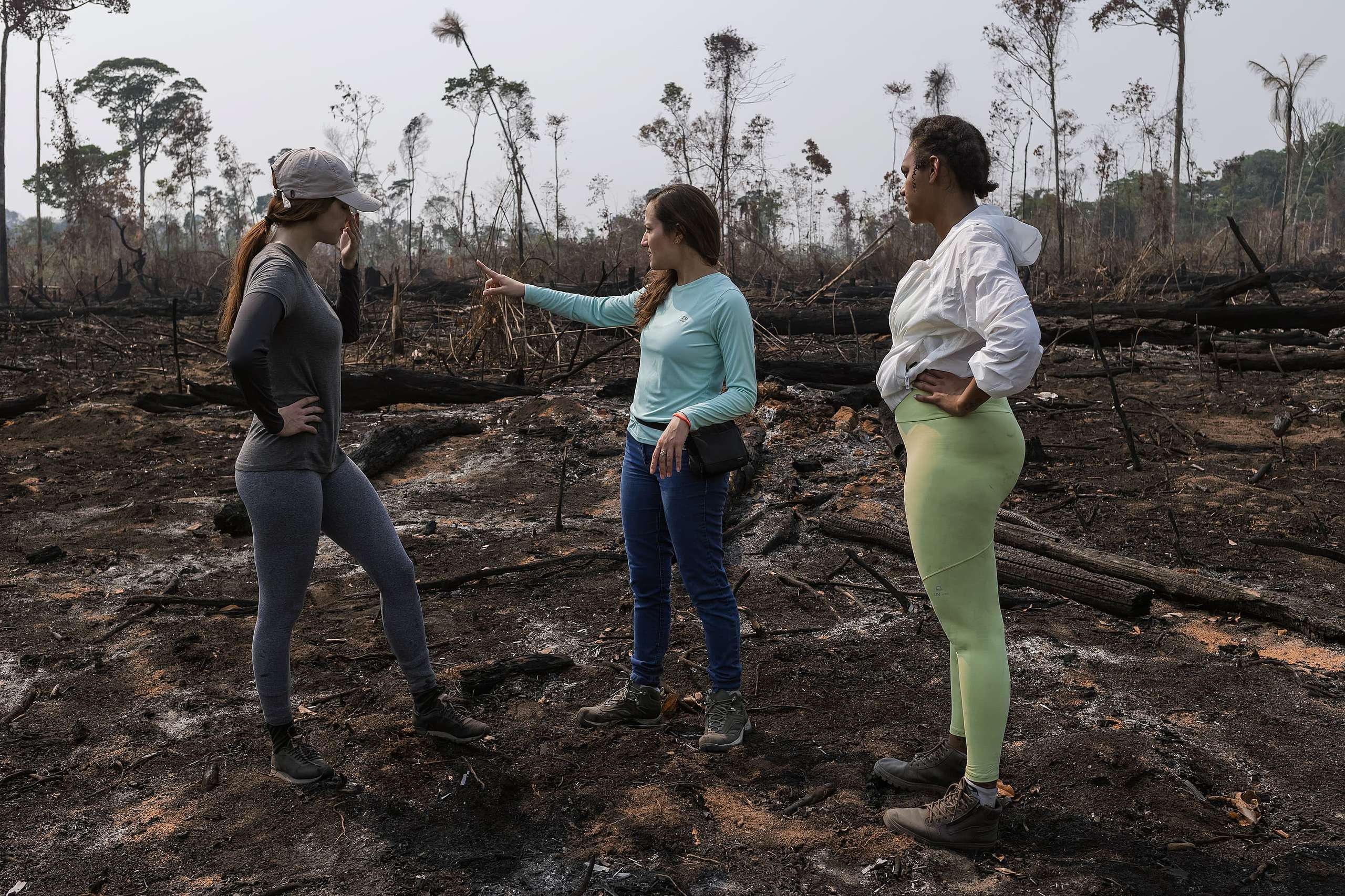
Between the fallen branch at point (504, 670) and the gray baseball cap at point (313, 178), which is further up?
the gray baseball cap at point (313, 178)

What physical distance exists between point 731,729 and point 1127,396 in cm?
762

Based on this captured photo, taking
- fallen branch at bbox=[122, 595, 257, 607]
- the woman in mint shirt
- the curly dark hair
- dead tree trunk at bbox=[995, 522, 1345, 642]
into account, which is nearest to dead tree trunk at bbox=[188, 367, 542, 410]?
fallen branch at bbox=[122, 595, 257, 607]

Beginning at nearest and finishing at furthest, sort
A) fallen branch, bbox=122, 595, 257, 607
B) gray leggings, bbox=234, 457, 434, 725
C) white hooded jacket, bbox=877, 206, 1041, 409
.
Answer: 1. white hooded jacket, bbox=877, 206, 1041, 409
2. gray leggings, bbox=234, 457, 434, 725
3. fallen branch, bbox=122, 595, 257, 607

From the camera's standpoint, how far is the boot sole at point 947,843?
239 centimetres

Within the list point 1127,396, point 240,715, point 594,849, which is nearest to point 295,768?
point 240,715

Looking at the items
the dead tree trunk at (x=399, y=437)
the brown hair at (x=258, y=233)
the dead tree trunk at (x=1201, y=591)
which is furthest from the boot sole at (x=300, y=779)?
the dead tree trunk at (x=399, y=437)

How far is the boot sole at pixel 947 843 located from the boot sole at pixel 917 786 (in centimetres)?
20

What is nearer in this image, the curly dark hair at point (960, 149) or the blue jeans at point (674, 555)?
the curly dark hair at point (960, 149)

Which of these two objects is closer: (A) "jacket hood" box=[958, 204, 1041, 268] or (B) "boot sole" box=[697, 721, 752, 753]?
(A) "jacket hood" box=[958, 204, 1041, 268]

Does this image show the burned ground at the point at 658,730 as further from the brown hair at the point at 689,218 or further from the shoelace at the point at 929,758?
the brown hair at the point at 689,218

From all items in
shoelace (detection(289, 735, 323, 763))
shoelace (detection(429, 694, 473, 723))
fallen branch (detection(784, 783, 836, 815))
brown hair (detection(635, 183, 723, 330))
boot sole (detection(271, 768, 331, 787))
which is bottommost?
fallen branch (detection(784, 783, 836, 815))

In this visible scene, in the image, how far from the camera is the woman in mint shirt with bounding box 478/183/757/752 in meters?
2.84

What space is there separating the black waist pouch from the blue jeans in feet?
0.15

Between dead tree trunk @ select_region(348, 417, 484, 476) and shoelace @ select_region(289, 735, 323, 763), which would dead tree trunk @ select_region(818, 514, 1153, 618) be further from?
dead tree trunk @ select_region(348, 417, 484, 476)
